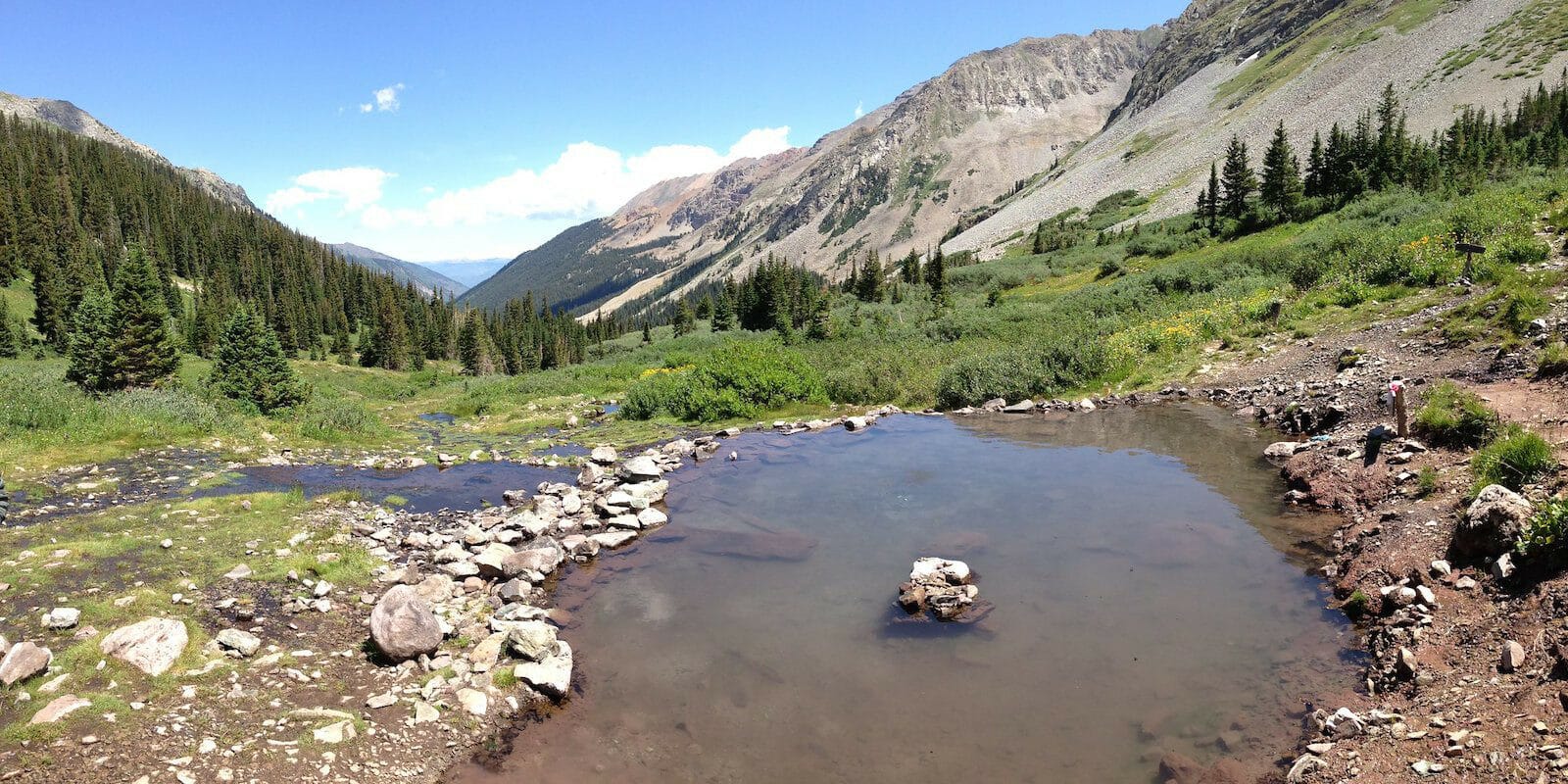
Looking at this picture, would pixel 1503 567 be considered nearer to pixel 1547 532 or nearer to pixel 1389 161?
pixel 1547 532

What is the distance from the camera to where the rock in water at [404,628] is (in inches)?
340

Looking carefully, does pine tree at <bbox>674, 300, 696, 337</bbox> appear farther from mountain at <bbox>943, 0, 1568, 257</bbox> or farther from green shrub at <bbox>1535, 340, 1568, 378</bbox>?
green shrub at <bbox>1535, 340, 1568, 378</bbox>

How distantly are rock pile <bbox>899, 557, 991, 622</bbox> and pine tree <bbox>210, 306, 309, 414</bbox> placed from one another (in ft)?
98.0

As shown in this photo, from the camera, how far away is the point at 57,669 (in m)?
7.11

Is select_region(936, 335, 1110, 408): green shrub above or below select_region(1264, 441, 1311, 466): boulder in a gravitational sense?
above

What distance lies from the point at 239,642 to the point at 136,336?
3623cm

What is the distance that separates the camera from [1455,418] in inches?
490

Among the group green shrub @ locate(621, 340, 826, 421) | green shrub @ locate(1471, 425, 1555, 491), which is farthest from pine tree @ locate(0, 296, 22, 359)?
green shrub @ locate(1471, 425, 1555, 491)

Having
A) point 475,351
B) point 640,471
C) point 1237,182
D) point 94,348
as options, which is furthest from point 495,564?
point 475,351

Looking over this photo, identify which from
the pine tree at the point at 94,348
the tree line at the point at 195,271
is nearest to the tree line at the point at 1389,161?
the pine tree at the point at 94,348

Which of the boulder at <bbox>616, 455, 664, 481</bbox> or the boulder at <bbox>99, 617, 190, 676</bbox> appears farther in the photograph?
the boulder at <bbox>616, 455, 664, 481</bbox>

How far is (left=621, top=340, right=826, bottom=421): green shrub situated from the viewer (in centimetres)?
2769

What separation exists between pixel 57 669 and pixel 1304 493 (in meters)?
19.1

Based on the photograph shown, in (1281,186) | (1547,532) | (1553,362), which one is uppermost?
(1281,186)
